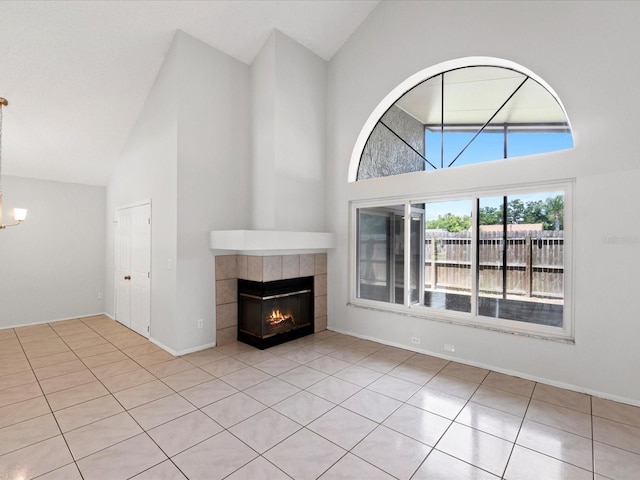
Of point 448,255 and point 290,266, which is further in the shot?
point 290,266

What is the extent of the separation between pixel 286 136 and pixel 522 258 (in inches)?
129

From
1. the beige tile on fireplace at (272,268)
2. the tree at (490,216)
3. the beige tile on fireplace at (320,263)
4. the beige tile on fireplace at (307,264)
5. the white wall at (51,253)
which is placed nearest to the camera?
the tree at (490,216)

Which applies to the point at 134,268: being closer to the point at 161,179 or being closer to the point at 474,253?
the point at 161,179

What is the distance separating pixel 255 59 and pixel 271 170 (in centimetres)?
170

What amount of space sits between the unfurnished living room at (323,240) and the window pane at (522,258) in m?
0.02

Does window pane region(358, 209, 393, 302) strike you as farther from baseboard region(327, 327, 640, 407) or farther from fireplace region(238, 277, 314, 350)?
fireplace region(238, 277, 314, 350)

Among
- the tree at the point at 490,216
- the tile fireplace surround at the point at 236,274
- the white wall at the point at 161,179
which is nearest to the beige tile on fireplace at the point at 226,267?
the tile fireplace surround at the point at 236,274

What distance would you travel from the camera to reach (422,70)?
4070mm

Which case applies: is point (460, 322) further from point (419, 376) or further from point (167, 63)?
point (167, 63)

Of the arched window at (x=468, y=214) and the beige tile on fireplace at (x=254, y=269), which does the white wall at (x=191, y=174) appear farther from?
the arched window at (x=468, y=214)

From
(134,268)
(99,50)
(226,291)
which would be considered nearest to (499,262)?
(226,291)

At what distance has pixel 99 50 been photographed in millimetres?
3836

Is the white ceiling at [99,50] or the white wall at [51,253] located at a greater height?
the white ceiling at [99,50]

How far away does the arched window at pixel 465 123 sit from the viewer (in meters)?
3.42
